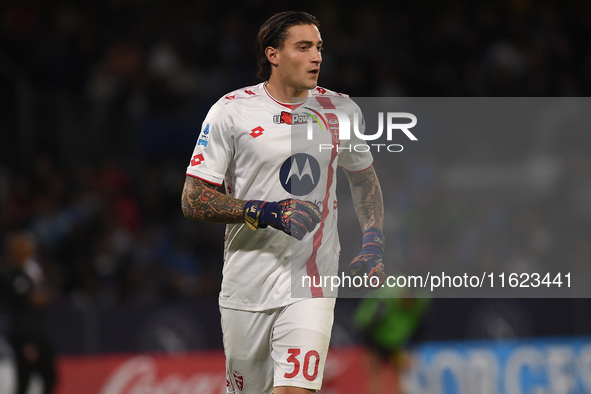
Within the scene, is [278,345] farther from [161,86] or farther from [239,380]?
[161,86]

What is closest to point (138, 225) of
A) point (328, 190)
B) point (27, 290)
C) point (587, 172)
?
point (27, 290)

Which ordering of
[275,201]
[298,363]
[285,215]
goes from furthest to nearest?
[275,201] → [298,363] → [285,215]

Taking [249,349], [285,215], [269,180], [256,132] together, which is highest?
[256,132]

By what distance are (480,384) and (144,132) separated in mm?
4731

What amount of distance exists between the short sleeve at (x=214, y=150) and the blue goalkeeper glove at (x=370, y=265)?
0.79 meters

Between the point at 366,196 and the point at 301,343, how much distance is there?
0.96 metres

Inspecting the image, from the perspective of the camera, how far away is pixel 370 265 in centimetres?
434

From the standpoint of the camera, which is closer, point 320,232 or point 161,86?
point 320,232

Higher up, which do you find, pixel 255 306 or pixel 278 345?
pixel 255 306

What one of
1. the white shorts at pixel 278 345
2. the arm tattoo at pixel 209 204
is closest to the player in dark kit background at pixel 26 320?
the white shorts at pixel 278 345

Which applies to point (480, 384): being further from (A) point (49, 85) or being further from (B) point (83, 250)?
(A) point (49, 85)

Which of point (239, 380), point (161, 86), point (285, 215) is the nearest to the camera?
point (285, 215)

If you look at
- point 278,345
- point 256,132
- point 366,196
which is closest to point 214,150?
point 256,132

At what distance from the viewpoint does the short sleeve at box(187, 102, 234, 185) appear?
4.37 metres
